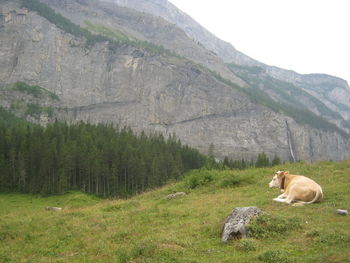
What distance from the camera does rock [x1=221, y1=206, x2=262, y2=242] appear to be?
12.2 metres

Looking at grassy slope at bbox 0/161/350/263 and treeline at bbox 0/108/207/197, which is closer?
grassy slope at bbox 0/161/350/263

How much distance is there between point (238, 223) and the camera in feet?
40.9

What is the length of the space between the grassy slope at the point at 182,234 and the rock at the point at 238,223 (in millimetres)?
433

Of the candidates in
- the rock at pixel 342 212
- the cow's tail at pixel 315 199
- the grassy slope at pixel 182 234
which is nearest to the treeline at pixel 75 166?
the grassy slope at pixel 182 234

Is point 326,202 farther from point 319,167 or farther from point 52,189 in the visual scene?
point 52,189

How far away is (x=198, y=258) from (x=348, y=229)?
550 centimetres

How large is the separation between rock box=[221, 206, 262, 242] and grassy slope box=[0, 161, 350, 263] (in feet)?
1.42

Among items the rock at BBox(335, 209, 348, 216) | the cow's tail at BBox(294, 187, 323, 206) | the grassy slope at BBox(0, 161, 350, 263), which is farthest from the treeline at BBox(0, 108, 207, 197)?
the rock at BBox(335, 209, 348, 216)

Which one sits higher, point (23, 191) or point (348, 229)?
point (348, 229)

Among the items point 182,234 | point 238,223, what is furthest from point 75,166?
point 238,223

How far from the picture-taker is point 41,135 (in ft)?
292

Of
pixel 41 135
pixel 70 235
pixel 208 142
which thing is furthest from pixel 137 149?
pixel 208 142

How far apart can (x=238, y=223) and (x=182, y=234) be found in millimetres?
2418

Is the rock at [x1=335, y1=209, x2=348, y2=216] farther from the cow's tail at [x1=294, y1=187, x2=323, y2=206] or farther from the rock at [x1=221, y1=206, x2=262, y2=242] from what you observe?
the rock at [x1=221, y1=206, x2=262, y2=242]
